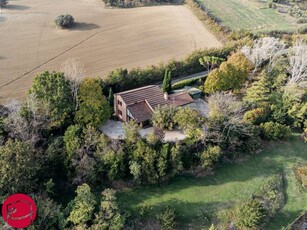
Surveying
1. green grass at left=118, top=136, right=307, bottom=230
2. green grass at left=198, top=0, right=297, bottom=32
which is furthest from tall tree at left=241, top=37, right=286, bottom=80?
green grass at left=198, top=0, right=297, bottom=32

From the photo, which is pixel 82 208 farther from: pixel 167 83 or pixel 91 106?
pixel 167 83

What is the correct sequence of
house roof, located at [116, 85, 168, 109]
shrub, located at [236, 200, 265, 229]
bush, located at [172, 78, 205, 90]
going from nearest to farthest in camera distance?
shrub, located at [236, 200, 265, 229] < house roof, located at [116, 85, 168, 109] < bush, located at [172, 78, 205, 90]

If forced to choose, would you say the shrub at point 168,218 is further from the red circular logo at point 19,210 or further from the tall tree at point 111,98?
the tall tree at point 111,98

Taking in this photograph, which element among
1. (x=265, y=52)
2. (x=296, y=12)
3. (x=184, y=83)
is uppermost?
(x=296, y=12)

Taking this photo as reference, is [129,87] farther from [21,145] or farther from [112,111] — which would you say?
[21,145]

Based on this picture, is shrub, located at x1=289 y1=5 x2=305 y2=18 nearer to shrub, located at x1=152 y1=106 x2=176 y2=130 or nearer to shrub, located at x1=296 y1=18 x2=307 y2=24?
shrub, located at x1=296 y1=18 x2=307 y2=24

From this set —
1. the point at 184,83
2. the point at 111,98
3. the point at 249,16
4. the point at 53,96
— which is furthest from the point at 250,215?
the point at 249,16

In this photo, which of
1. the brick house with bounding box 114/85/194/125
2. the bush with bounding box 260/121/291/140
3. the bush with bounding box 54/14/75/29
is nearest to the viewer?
the brick house with bounding box 114/85/194/125
